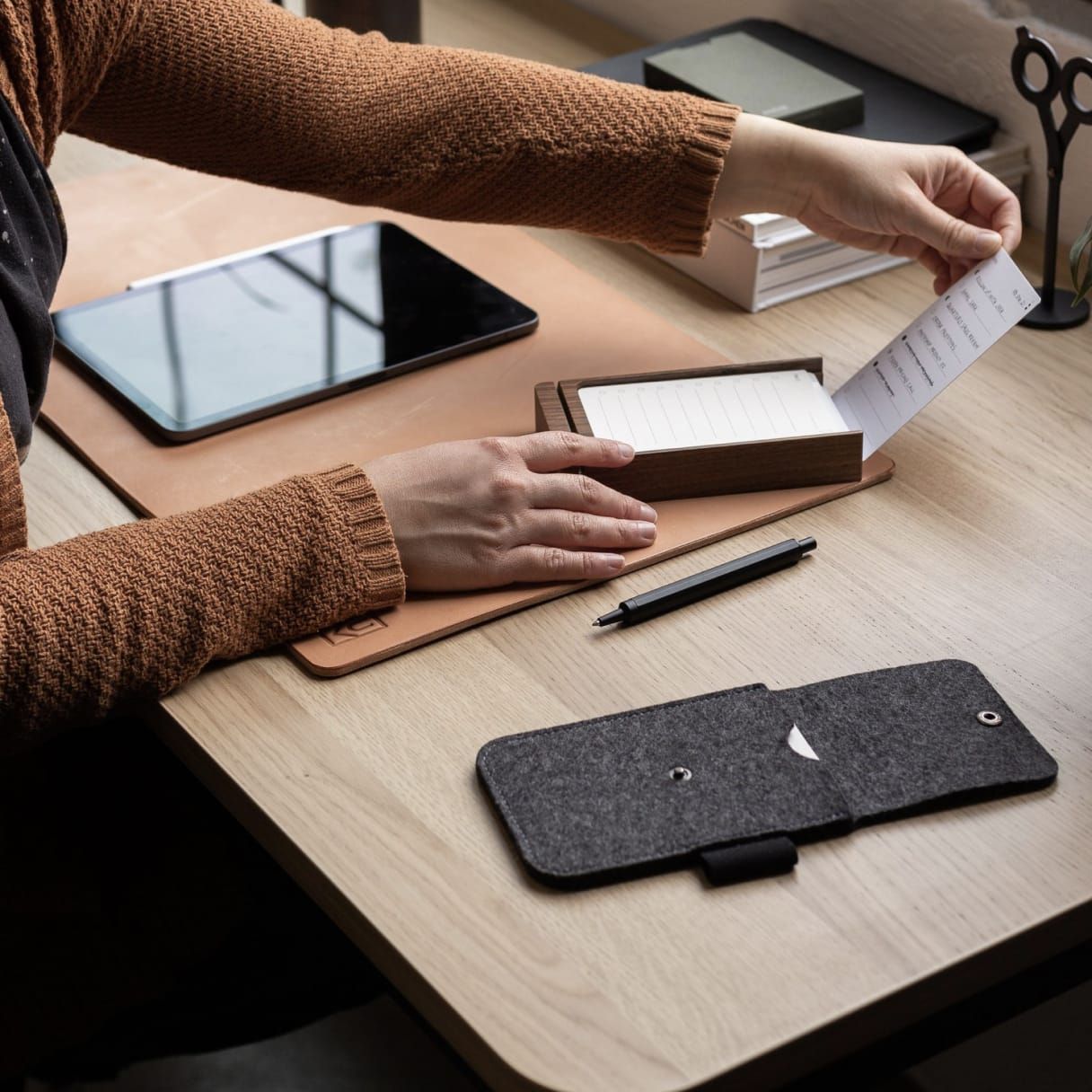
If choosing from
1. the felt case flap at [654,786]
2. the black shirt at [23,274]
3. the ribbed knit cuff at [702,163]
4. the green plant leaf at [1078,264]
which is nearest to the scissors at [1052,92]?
the green plant leaf at [1078,264]

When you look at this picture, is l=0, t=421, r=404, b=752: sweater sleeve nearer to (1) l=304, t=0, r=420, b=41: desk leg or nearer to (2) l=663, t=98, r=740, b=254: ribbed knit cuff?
(2) l=663, t=98, r=740, b=254: ribbed knit cuff

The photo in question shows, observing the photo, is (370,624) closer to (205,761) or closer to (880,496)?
(205,761)

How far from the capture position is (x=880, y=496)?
0.99 meters

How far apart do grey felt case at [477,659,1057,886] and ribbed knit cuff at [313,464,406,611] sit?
142 mm

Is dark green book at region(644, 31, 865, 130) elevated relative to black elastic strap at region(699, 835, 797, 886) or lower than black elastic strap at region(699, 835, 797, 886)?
elevated

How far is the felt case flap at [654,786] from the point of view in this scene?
28.0 inches

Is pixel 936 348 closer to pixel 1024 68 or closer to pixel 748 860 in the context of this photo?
pixel 1024 68

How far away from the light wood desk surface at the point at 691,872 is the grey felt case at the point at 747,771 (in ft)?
0.05

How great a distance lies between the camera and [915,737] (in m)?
0.78

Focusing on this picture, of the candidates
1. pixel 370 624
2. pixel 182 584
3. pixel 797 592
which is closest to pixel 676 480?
pixel 797 592

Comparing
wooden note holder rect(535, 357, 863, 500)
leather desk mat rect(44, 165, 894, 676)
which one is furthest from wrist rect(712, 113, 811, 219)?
wooden note holder rect(535, 357, 863, 500)

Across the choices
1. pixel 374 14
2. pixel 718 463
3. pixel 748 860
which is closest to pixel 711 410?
pixel 718 463

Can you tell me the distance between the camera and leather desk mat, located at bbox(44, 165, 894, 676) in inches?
36.0

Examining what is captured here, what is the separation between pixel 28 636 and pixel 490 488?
0.96 feet
